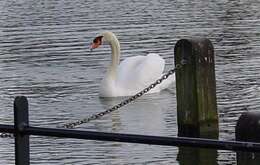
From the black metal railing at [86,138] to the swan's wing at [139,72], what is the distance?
9986mm

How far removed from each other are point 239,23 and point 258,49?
5181 millimetres

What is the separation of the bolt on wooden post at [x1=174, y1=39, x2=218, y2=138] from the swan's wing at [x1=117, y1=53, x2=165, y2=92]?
4413mm

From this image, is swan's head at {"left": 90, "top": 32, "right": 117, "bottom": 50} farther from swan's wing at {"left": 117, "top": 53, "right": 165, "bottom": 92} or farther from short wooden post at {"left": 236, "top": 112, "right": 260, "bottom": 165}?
short wooden post at {"left": 236, "top": 112, "right": 260, "bottom": 165}

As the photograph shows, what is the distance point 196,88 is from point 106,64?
6933mm

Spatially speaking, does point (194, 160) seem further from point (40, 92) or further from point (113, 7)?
point (113, 7)

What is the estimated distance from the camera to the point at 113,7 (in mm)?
29016

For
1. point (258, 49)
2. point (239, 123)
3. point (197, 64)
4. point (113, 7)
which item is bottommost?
point (239, 123)

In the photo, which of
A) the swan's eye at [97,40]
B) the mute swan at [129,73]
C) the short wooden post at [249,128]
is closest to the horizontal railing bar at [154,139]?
the short wooden post at [249,128]

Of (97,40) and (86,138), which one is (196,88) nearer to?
(97,40)

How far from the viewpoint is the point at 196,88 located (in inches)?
386

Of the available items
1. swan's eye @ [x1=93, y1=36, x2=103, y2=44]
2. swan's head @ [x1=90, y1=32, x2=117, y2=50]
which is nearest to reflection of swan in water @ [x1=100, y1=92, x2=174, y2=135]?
swan's head @ [x1=90, y1=32, x2=117, y2=50]

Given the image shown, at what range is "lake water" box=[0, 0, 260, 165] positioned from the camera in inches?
387

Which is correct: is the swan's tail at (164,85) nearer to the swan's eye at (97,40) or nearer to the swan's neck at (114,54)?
the swan's neck at (114,54)

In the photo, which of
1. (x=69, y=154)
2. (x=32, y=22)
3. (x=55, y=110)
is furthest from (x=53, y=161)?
(x=32, y=22)
